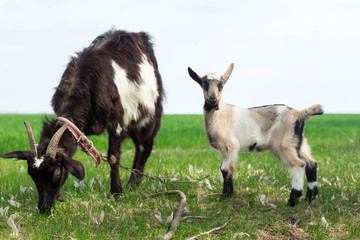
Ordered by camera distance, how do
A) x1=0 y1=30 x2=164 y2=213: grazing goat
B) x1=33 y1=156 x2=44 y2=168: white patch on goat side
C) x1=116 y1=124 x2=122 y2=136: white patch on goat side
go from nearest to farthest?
x1=33 y1=156 x2=44 y2=168: white patch on goat side
x1=0 y1=30 x2=164 y2=213: grazing goat
x1=116 y1=124 x2=122 y2=136: white patch on goat side

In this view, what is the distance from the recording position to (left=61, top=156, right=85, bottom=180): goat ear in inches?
190

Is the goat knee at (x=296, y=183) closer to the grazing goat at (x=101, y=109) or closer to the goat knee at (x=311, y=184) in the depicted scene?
the goat knee at (x=311, y=184)

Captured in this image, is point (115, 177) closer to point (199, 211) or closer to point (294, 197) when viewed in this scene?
point (199, 211)

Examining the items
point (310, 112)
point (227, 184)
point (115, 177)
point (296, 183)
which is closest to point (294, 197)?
point (296, 183)

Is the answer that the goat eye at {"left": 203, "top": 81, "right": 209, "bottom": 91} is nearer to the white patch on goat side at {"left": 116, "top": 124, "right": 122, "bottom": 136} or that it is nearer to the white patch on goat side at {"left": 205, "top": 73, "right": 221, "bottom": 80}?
the white patch on goat side at {"left": 205, "top": 73, "right": 221, "bottom": 80}

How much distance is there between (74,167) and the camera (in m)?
4.93

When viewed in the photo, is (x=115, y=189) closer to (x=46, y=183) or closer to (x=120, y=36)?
(x=46, y=183)

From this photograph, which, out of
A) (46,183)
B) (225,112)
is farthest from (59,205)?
(225,112)

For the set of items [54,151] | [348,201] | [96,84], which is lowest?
[348,201]

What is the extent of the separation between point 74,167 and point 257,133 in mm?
2532

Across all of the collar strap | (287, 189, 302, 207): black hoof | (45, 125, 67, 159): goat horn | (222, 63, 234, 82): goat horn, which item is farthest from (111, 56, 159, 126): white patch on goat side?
(287, 189, 302, 207): black hoof

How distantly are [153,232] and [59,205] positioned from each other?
171cm

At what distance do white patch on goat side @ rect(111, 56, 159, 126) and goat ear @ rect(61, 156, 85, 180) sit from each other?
153cm

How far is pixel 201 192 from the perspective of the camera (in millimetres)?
6422
